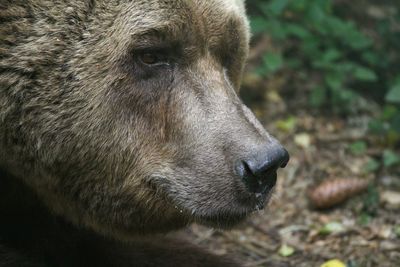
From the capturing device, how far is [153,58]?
4.30 metres

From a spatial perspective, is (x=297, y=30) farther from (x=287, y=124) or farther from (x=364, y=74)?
(x=287, y=124)

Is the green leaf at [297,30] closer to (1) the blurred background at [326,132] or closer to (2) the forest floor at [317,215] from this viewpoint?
(1) the blurred background at [326,132]

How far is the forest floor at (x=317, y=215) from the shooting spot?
218 inches

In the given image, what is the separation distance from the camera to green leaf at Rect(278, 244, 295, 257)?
5614 mm


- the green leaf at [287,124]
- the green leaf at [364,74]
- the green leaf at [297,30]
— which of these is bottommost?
the green leaf at [287,124]

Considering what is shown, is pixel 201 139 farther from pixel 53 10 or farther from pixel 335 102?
pixel 335 102

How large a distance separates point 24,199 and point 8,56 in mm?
1019

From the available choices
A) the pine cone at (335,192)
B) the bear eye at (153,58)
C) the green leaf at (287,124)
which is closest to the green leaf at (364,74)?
the green leaf at (287,124)

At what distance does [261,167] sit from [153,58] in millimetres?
915

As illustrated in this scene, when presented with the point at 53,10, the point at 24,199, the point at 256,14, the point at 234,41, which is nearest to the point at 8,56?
the point at 53,10

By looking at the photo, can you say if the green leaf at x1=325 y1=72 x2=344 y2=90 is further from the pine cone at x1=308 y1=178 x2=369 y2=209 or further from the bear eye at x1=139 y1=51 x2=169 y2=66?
the bear eye at x1=139 y1=51 x2=169 y2=66

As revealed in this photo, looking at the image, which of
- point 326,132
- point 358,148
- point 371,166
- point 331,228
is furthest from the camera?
point 326,132

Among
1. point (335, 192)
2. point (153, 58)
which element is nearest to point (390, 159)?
point (335, 192)

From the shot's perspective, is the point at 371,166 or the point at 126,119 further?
the point at 371,166
